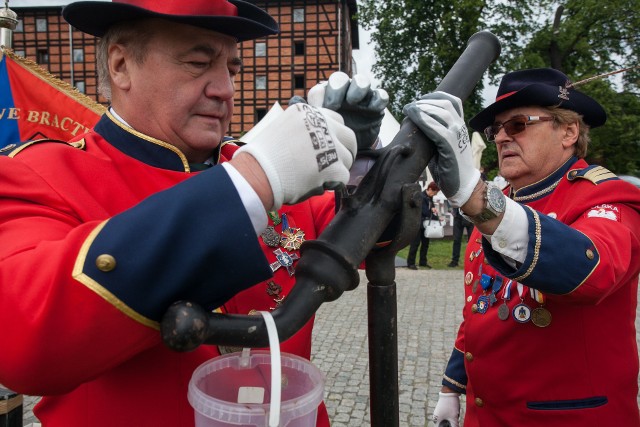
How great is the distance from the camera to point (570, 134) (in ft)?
7.53

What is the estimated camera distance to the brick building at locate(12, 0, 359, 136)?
29.5 m

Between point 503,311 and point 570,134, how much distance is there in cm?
91

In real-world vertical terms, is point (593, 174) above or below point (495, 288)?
above

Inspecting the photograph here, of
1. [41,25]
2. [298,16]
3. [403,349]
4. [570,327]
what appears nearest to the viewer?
[570,327]

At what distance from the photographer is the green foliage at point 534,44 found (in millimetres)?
21062

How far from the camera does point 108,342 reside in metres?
0.89

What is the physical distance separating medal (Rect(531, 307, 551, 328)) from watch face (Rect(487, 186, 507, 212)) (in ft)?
2.06

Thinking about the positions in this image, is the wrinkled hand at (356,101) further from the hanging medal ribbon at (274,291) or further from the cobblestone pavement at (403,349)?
the cobblestone pavement at (403,349)

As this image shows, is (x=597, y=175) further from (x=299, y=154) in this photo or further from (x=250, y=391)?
(x=250, y=391)

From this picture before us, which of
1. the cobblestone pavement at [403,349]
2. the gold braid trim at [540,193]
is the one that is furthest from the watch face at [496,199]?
the cobblestone pavement at [403,349]

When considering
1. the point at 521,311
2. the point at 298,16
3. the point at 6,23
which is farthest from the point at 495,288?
the point at 298,16

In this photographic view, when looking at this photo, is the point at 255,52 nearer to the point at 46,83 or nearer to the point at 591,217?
the point at 46,83

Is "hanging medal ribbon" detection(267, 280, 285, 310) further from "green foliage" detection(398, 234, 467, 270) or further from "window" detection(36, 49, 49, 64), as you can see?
"window" detection(36, 49, 49, 64)

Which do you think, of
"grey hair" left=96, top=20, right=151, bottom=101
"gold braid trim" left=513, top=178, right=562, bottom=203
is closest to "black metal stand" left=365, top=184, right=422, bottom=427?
"grey hair" left=96, top=20, right=151, bottom=101
